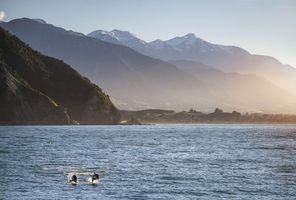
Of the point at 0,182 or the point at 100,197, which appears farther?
the point at 0,182

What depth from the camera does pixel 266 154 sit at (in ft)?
451

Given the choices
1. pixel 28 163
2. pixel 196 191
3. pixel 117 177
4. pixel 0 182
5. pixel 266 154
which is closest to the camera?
pixel 196 191

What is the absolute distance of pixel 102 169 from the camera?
319 ft

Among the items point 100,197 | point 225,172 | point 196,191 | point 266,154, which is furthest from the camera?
point 266,154

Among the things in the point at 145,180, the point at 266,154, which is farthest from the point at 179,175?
the point at 266,154

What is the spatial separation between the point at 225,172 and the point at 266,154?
46.5 meters

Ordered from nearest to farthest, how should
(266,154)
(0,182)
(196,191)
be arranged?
(196,191)
(0,182)
(266,154)

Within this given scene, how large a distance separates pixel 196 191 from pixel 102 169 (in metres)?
29.0

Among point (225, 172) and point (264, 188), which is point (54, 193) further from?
point (225, 172)

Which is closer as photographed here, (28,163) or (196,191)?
(196,191)

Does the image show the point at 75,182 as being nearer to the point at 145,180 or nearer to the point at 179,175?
the point at 145,180

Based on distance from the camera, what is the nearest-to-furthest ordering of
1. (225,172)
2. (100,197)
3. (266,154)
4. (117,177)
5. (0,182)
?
(100,197)
(0,182)
(117,177)
(225,172)
(266,154)

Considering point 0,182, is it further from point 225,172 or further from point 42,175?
point 225,172

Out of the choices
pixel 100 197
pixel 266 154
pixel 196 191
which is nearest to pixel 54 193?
pixel 100 197
